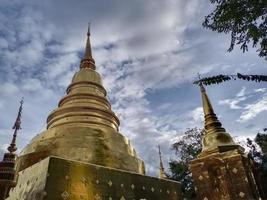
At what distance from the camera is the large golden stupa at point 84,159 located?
25.2 ft

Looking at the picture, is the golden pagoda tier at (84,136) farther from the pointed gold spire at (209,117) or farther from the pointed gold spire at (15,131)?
the pointed gold spire at (209,117)

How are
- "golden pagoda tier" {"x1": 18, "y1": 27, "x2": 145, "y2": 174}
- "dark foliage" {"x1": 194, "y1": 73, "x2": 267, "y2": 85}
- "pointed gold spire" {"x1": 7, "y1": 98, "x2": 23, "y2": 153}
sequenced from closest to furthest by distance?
"dark foliage" {"x1": 194, "y1": 73, "x2": 267, "y2": 85}
"pointed gold spire" {"x1": 7, "y1": 98, "x2": 23, "y2": 153}
"golden pagoda tier" {"x1": 18, "y1": 27, "x2": 145, "y2": 174}

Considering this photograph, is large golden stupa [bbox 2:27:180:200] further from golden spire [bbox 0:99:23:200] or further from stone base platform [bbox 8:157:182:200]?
golden spire [bbox 0:99:23:200]

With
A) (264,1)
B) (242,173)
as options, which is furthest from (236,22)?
(242,173)

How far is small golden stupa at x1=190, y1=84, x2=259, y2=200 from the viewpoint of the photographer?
934cm

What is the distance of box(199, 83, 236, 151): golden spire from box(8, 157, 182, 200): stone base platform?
2.92 metres

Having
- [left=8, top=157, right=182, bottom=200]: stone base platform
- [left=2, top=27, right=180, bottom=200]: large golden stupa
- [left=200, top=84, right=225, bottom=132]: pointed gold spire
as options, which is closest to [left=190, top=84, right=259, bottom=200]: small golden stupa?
[left=200, top=84, right=225, bottom=132]: pointed gold spire

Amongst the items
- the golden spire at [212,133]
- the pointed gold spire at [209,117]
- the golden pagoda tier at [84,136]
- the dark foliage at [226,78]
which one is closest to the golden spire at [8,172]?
the golden pagoda tier at [84,136]

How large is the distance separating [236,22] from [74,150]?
695 centimetres

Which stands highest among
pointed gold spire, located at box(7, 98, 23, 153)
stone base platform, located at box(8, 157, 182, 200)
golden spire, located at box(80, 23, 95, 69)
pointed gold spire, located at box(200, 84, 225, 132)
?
golden spire, located at box(80, 23, 95, 69)

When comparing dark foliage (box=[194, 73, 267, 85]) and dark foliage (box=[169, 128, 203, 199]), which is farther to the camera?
dark foliage (box=[169, 128, 203, 199])

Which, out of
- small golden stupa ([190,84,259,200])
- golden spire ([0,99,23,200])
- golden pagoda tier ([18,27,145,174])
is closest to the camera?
golden spire ([0,99,23,200])

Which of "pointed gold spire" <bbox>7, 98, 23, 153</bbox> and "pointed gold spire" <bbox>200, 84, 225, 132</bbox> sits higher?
"pointed gold spire" <bbox>200, 84, 225, 132</bbox>

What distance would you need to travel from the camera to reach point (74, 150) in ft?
32.4
